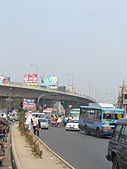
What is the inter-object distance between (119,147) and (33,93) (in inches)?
3521

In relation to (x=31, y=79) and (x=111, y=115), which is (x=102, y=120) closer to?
(x=111, y=115)

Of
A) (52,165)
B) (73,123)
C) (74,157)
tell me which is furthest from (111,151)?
(73,123)

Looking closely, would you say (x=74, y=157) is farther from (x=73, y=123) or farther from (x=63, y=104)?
(x=63, y=104)

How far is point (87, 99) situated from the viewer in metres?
134

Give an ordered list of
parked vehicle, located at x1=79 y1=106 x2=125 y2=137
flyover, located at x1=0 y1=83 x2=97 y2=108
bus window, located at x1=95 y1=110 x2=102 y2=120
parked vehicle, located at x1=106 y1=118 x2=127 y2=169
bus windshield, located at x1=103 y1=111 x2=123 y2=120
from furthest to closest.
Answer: flyover, located at x1=0 y1=83 x2=97 y2=108 < bus window, located at x1=95 y1=110 x2=102 y2=120 < bus windshield, located at x1=103 y1=111 x2=123 y2=120 < parked vehicle, located at x1=79 y1=106 x2=125 y2=137 < parked vehicle, located at x1=106 y1=118 x2=127 y2=169

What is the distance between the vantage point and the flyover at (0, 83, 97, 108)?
295 feet

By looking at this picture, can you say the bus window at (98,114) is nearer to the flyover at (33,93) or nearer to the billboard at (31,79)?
the flyover at (33,93)

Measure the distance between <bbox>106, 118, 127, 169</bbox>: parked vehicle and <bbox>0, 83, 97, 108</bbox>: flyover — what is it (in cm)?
7524

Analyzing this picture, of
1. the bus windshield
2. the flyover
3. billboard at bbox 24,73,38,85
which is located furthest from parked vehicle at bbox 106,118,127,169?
billboard at bbox 24,73,38,85

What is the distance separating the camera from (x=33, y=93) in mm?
100750

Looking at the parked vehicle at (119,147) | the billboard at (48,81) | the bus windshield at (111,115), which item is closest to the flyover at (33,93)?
the billboard at (48,81)

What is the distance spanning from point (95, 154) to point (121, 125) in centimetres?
908

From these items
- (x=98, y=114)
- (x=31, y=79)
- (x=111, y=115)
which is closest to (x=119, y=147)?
(x=111, y=115)

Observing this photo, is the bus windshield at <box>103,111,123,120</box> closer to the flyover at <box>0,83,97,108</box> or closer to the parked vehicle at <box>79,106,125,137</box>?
the parked vehicle at <box>79,106,125,137</box>
